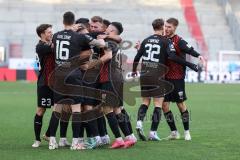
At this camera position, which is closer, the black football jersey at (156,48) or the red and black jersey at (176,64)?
the black football jersey at (156,48)

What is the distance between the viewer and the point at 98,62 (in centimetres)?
1005

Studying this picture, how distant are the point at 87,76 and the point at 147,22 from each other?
36.3 m

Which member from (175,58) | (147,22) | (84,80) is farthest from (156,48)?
(147,22)

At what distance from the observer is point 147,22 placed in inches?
1823

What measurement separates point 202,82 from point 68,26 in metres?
32.6

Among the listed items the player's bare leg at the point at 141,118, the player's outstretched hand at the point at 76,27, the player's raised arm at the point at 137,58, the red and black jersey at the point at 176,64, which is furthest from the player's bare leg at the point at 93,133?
the red and black jersey at the point at 176,64

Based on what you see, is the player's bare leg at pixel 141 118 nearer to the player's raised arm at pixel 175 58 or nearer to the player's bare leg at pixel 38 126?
the player's raised arm at pixel 175 58

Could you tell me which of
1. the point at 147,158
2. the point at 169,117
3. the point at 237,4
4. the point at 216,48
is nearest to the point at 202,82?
the point at 216,48

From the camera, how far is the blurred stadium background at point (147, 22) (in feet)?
138

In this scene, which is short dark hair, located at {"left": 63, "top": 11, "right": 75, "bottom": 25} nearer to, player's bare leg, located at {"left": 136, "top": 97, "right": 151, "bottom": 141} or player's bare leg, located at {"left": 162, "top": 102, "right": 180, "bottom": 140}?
player's bare leg, located at {"left": 136, "top": 97, "right": 151, "bottom": 141}

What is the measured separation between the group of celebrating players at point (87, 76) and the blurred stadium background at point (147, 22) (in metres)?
30.2

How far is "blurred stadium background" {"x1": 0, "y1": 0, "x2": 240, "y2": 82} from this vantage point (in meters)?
42.1

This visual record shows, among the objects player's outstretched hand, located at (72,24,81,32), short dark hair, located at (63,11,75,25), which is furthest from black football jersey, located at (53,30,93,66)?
player's outstretched hand, located at (72,24,81,32)

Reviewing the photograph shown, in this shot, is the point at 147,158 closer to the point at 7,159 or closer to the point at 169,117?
the point at 7,159
